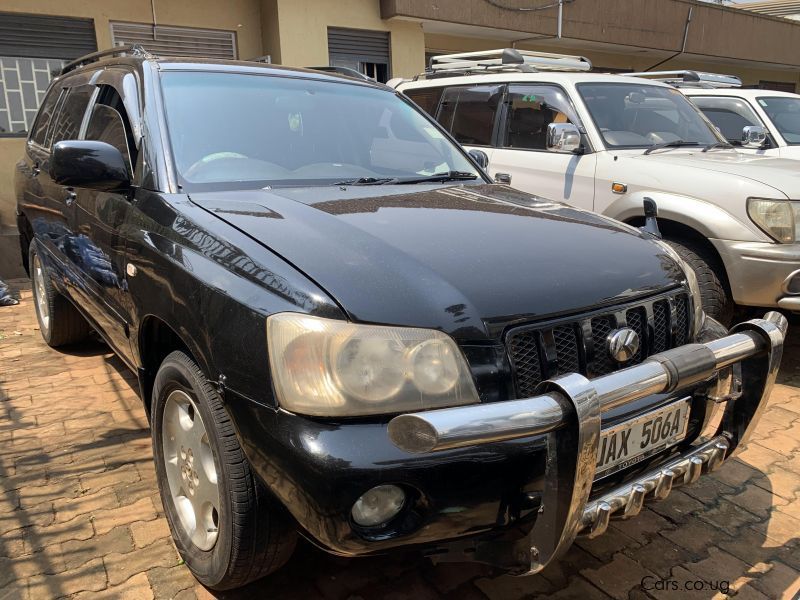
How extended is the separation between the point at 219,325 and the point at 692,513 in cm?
215

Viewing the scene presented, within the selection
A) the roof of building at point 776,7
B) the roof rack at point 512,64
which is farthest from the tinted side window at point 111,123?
the roof of building at point 776,7

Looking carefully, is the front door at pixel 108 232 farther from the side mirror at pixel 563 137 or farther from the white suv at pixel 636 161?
the side mirror at pixel 563 137

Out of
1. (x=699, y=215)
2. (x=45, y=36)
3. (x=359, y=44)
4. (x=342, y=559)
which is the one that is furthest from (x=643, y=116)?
(x=45, y=36)

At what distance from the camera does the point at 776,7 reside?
909 inches

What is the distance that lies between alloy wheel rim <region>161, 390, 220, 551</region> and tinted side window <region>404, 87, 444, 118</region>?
180 inches

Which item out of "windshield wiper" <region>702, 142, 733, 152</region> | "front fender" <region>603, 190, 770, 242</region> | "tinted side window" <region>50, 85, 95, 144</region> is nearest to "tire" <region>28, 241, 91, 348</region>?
"tinted side window" <region>50, 85, 95, 144</region>

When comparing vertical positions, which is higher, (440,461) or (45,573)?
(440,461)

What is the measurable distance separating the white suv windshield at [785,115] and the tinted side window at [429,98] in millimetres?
3979

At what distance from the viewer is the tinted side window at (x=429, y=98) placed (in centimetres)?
630

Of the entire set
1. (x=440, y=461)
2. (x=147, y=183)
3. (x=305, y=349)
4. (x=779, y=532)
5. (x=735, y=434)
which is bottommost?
(x=779, y=532)

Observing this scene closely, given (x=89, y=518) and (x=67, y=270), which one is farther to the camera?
(x=67, y=270)

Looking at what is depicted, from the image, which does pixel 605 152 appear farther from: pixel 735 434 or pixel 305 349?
pixel 305 349

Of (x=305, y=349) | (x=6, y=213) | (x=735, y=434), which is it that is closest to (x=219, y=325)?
(x=305, y=349)

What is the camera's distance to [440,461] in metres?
1.67
